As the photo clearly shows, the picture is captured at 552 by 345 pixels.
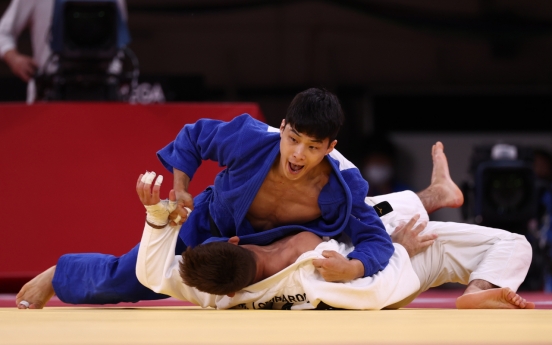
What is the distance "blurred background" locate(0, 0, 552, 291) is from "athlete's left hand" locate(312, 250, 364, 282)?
12.9ft

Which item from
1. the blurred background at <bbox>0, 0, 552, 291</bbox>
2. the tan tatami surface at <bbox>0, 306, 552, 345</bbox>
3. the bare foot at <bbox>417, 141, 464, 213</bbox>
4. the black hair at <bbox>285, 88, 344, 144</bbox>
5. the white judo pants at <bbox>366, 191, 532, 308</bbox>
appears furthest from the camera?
the blurred background at <bbox>0, 0, 552, 291</bbox>

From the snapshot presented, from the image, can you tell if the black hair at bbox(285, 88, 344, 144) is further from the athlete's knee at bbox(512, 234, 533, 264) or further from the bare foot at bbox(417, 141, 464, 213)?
the bare foot at bbox(417, 141, 464, 213)

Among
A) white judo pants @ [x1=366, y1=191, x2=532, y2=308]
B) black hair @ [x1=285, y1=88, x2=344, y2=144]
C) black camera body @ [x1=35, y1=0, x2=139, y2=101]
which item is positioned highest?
black camera body @ [x1=35, y1=0, x2=139, y2=101]

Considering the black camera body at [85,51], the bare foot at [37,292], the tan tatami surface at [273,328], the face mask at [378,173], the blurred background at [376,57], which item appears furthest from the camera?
the blurred background at [376,57]

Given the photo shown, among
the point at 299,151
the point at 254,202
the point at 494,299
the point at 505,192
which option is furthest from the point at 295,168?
the point at 505,192

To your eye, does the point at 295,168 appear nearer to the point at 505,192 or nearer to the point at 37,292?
the point at 37,292

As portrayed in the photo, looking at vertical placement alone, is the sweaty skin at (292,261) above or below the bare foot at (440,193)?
below

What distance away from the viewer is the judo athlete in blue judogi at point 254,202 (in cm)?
237

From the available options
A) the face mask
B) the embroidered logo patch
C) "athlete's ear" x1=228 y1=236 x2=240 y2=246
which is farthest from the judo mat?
the face mask

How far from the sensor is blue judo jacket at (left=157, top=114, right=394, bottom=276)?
238 centimetres

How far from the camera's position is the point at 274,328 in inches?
60.7

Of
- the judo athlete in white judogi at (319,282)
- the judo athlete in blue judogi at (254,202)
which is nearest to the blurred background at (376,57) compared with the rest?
the judo athlete in white judogi at (319,282)

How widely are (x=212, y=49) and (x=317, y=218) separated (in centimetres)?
401

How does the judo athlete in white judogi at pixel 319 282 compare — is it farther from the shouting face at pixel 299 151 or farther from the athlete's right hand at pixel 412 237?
the shouting face at pixel 299 151
